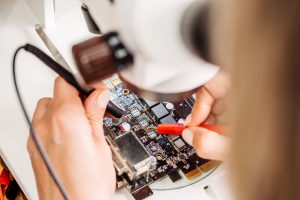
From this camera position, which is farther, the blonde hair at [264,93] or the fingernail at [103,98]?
the fingernail at [103,98]

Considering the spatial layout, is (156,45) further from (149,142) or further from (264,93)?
(149,142)

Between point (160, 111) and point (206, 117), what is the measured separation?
0.36ft

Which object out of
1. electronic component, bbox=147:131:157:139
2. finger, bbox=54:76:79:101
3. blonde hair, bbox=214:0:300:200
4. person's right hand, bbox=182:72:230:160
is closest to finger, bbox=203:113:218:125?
person's right hand, bbox=182:72:230:160

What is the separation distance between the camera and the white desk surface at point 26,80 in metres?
0.99

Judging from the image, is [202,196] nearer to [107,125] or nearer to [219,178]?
[219,178]

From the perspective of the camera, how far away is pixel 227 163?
1.41 ft

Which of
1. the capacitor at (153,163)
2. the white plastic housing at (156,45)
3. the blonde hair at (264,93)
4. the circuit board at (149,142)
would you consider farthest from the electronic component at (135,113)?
the blonde hair at (264,93)

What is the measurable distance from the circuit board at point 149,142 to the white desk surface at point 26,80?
0.10ft

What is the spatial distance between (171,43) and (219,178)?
52 cm

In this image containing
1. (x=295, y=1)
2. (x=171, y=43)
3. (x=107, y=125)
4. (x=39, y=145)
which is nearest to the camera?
(x=295, y=1)

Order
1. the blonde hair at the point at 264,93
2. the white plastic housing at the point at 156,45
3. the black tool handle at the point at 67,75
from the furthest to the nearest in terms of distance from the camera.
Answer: the black tool handle at the point at 67,75 → the white plastic housing at the point at 156,45 → the blonde hair at the point at 264,93

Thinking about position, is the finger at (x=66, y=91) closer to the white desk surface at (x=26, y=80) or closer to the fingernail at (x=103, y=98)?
the fingernail at (x=103, y=98)

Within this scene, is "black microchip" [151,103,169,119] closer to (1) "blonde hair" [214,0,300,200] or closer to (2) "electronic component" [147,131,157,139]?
(2) "electronic component" [147,131,157,139]

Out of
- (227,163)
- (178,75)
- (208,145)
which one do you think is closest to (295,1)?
(227,163)
